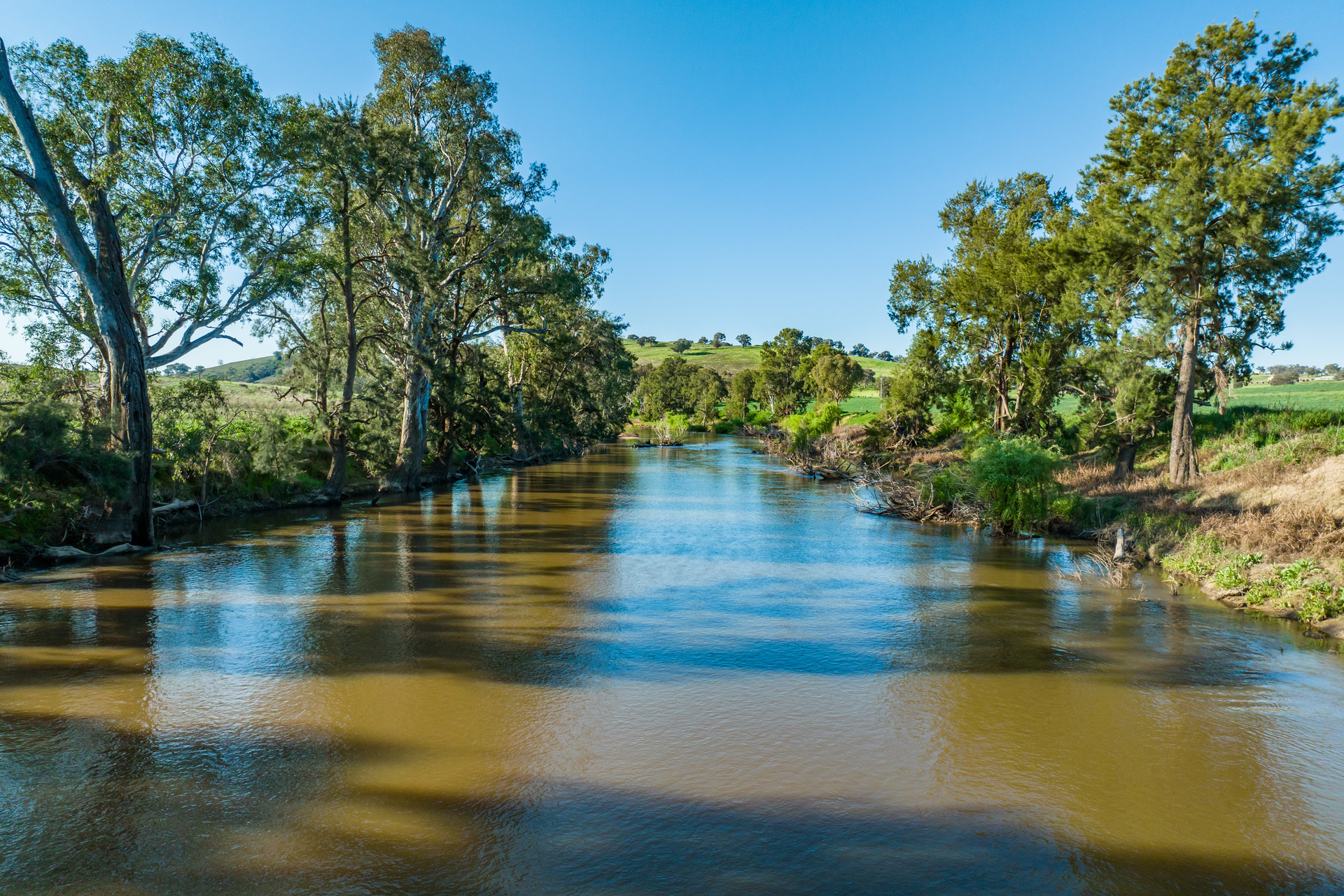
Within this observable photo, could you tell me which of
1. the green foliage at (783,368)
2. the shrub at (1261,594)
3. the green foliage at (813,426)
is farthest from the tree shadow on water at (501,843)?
the green foliage at (783,368)

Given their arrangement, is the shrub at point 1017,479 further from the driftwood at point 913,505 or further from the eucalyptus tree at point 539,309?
the eucalyptus tree at point 539,309

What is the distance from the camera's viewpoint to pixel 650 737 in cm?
758

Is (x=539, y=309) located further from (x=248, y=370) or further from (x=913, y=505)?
(x=248, y=370)

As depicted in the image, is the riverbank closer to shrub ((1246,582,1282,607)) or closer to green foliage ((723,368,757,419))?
shrub ((1246,582,1282,607))

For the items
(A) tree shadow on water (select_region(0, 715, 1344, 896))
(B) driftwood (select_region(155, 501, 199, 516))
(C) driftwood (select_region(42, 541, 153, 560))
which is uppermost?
(B) driftwood (select_region(155, 501, 199, 516))

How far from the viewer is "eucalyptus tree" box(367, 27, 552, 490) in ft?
86.7

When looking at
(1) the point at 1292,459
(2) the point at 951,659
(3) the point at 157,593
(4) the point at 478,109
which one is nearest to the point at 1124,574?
(1) the point at 1292,459

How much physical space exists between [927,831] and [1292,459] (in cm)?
1859

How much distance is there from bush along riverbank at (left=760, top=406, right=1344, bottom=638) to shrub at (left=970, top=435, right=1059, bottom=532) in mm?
33

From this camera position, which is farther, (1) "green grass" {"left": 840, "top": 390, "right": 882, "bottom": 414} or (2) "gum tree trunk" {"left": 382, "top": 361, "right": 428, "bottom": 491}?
Answer: (1) "green grass" {"left": 840, "top": 390, "right": 882, "bottom": 414}

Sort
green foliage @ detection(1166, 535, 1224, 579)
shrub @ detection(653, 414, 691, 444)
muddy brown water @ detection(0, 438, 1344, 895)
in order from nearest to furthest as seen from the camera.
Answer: muddy brown water @ detection(0, 438, 1344, 895) → green foliage @ detection(1166, 535, 1224, 579) → shrub @ detection(653, 414, 691, 444)

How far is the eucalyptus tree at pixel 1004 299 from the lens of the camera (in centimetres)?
3061

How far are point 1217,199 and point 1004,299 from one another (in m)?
13.2

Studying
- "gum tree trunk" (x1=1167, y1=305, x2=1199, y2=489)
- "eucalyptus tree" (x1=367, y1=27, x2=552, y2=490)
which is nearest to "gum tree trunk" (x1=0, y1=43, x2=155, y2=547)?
"eucalyptus tree" (x1=367, y1=27, x2=552, y2=490)
